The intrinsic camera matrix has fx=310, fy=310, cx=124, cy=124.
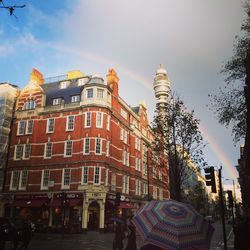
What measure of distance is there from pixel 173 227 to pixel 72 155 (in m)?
33.4

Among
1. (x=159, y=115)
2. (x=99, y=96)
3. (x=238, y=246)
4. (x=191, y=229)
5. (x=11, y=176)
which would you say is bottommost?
(x=238, y=246)

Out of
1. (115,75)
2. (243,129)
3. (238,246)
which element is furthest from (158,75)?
(238,246)

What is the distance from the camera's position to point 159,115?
29500 mm

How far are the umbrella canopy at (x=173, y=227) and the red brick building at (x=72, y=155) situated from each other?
28.0 metres

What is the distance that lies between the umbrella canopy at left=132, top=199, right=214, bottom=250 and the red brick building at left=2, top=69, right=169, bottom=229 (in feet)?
91.9

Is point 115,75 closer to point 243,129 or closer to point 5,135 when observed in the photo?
point 5,135

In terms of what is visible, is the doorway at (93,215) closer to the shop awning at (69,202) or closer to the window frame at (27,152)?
the shop awning at (69,202)

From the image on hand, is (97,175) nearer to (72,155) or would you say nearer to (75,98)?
(72,155)

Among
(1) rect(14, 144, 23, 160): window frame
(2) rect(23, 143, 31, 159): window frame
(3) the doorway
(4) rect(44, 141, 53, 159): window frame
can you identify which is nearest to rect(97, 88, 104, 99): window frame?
(4) rect(44, 141, 53, 159): window frame

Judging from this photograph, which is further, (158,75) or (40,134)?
(158,75)

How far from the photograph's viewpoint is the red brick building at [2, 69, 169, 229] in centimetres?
3622

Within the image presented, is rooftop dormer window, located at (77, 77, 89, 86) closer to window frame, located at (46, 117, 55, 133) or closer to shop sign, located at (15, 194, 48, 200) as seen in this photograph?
window frame, located at (46, 117, 55, 133)

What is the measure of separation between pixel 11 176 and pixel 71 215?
10358mm

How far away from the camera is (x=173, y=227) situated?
555 centimetres
